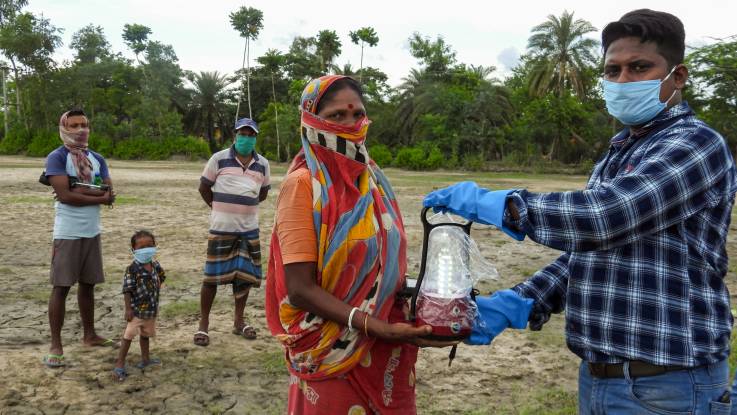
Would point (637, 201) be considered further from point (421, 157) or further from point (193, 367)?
point (421, 157)

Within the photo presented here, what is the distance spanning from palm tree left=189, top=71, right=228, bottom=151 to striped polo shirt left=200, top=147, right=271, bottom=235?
46.0 m

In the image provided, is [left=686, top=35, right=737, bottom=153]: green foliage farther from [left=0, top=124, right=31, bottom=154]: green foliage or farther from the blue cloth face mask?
[left=0, top=124, right=31, bottom=154]: green foliage

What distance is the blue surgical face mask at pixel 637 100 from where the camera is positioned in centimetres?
190

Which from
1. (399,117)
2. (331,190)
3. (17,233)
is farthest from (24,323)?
(399,117)

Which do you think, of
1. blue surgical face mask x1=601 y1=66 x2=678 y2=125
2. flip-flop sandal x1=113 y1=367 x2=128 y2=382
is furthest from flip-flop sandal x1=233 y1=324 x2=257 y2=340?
blue surgical face mask x1=601 y1=66 x2=678 y2=125

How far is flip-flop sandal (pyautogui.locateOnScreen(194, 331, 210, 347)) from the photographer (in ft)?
16.5

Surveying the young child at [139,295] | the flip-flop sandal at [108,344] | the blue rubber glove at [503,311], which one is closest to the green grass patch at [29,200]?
the flip-flop sandal at [108,344]

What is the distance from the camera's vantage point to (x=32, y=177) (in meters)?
21.7

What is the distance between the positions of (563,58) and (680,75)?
4273cm

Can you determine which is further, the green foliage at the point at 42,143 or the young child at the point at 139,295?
the green foliage at the point at 42,143

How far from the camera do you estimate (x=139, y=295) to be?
14.2ft

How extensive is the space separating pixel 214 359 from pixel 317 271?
2.98 meters

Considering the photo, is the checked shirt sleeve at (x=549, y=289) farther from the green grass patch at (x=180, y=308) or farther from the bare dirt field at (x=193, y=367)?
the green grass patch at (x=180, y=308)

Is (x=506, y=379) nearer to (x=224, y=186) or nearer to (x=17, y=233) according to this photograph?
(x=224, y=186)
